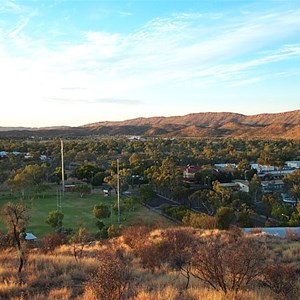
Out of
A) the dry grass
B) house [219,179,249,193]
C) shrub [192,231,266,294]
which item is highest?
shrub [192,231,266,294]

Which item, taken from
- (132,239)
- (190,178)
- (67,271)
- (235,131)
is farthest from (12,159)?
(235,131)

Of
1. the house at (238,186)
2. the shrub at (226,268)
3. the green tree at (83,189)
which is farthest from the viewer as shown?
the green tree at (83,189)

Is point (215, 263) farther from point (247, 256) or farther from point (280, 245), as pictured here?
point (280, 245)

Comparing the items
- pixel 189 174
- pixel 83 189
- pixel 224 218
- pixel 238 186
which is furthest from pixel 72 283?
pixel 189 174

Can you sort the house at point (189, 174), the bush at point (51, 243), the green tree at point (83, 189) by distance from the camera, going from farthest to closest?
the house at point (189, 174) < the green tree at point (83, 189) < the bush at point (51, 243)

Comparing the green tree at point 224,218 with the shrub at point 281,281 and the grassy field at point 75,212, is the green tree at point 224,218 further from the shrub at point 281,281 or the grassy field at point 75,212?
the shrub at point 281,281

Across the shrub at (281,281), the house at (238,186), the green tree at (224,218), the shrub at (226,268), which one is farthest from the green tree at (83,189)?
the shrub at (226,268)

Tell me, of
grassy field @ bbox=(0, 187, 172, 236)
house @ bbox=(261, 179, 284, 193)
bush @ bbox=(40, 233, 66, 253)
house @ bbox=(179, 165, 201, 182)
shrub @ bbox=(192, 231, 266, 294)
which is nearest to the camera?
shrub @ bbox=(192, 231, 266, 294)

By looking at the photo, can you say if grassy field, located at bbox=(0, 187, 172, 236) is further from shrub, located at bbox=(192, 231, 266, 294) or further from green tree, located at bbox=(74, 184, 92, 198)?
shrub, located at bbox=(192, 231, 266, 294)

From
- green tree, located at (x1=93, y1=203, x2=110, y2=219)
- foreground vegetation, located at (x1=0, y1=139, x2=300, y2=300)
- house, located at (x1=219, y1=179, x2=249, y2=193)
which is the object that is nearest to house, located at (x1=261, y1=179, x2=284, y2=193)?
house, located at (x1=219, y1=179, x2=249, y2=193)

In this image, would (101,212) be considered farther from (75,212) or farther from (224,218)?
(224,218)
